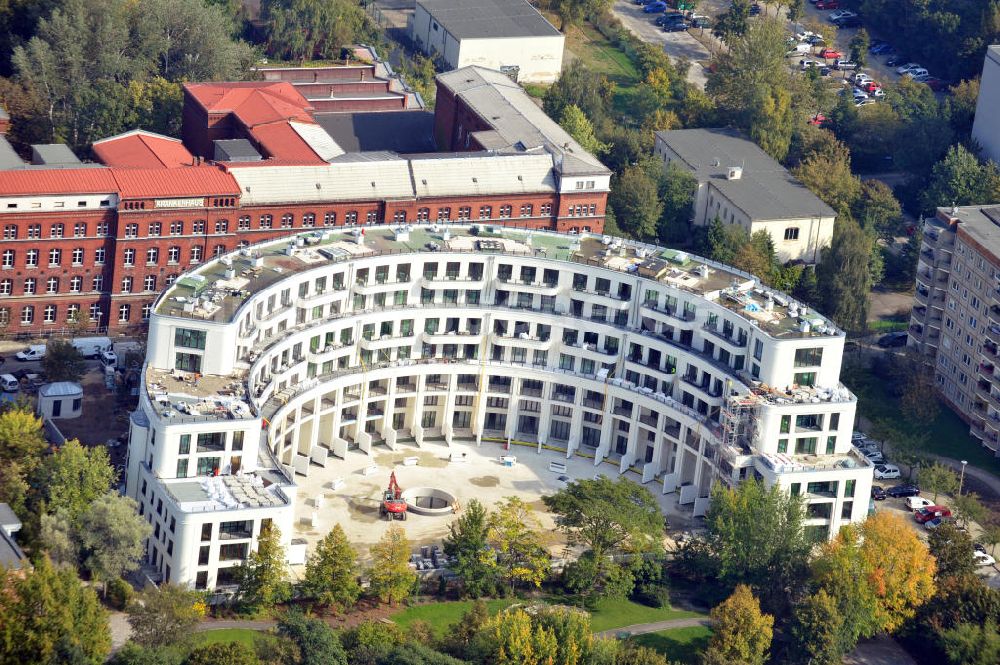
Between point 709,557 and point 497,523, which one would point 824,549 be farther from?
point 497,523

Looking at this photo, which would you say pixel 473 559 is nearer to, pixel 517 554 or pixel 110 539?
pixel 517 554

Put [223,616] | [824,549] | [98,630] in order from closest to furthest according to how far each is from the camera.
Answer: [98,630] < [223,616] < [824,549]

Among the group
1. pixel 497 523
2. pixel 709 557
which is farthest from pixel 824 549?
pixel 497 523

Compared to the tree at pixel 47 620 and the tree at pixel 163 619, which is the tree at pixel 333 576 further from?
the tree at pixel 47 620

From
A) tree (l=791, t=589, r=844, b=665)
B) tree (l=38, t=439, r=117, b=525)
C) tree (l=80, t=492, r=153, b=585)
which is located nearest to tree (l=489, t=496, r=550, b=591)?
tree (l=791, t=589, r=844, b=665)

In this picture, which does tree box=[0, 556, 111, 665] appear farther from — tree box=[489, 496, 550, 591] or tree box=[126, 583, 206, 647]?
tree box=[489, 496, 550, 591]

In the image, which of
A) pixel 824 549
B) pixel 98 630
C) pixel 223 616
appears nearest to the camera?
pixel 98 630

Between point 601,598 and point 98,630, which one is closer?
point 98,630

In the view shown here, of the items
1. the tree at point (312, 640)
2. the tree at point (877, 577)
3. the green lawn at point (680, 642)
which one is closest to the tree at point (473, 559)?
the green lawn at point (680, 642)
